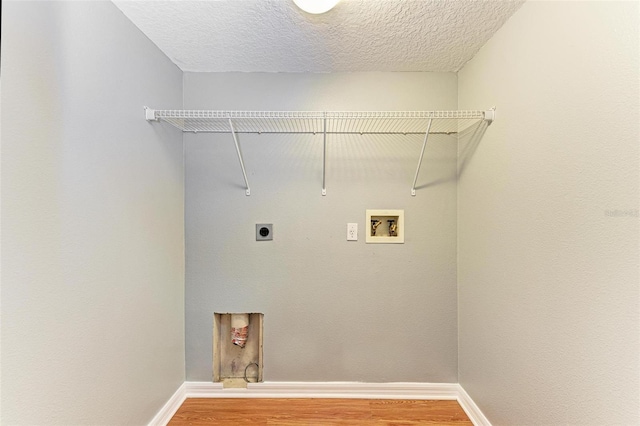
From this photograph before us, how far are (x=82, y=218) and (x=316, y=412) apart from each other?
157 cm

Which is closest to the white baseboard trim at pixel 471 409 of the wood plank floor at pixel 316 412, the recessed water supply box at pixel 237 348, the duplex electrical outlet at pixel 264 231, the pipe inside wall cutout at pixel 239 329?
the wood plank floor at pixel 316 412

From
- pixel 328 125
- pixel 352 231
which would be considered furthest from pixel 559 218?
pixel 328 125

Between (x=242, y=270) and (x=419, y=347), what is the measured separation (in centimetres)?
125

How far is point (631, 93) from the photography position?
2.52ft

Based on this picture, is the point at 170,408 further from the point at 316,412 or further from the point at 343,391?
the point at 343,391

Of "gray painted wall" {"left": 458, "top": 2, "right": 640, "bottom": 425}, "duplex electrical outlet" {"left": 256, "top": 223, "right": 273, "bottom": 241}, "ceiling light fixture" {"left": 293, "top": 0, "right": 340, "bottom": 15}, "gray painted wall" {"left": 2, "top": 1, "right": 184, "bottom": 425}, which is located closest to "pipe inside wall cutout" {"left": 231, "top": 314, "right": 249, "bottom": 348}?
"gray painted wall" {"left": 2, "top": 1, "right": 184, "bottom": 425}

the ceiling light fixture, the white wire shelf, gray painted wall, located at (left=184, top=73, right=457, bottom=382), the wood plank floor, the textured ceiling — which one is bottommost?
the wood plank floor

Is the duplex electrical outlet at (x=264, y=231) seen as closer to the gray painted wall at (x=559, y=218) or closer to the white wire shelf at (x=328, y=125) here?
the white wire shelf at (x=328, y=125)

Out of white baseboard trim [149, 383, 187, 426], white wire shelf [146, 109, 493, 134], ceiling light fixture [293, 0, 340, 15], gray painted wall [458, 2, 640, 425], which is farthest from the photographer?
white wire shelf [146, 109, 493, 134]

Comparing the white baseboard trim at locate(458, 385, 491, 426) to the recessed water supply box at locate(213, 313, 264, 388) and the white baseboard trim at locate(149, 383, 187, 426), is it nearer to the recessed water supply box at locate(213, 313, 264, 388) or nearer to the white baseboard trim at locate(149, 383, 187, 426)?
the recessed water supply box at locate(213, 313, 264, 388)

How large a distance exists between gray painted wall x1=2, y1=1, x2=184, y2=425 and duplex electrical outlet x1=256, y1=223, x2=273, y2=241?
0.52m

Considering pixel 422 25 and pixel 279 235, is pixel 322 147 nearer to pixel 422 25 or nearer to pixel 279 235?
pixel 279 235

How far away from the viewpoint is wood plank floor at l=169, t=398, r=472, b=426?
1.54m

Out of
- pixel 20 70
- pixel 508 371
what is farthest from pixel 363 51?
pixel 508 371
